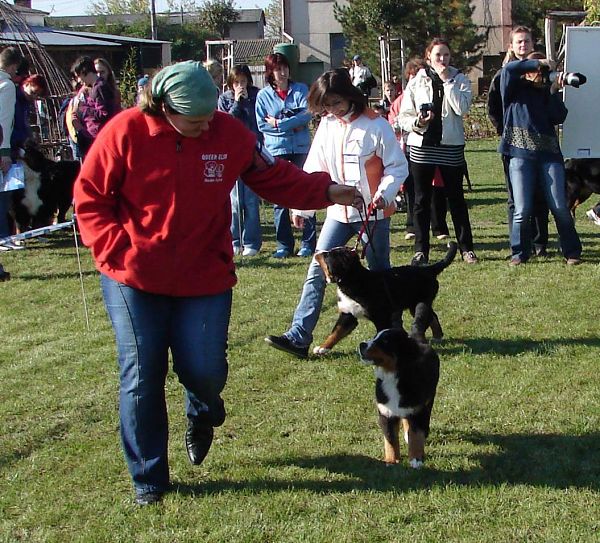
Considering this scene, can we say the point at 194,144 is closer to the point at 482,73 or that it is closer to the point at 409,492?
the point at 409,492

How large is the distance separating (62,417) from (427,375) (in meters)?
2.14

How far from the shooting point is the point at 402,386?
4.23 metres

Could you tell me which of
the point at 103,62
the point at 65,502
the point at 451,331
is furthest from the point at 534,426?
the point at 103,62

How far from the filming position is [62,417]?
5160mm

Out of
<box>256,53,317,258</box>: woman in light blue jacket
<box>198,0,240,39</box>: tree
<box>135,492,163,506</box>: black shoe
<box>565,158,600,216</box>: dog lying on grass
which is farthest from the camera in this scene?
<box>198,0,240,39</box>: tree

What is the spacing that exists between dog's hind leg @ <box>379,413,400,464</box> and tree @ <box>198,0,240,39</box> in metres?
60.4

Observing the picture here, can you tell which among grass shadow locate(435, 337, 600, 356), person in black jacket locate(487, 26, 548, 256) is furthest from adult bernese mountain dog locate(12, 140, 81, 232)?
grass shadow locate(435, 337, 600, 356)

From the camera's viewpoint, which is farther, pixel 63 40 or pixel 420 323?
pixel 63 40

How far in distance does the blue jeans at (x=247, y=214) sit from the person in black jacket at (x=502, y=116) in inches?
103

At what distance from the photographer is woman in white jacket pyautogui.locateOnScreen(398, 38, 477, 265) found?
8680 millimetres

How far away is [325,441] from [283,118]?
17.5 feet

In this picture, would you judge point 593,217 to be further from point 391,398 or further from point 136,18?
point 136,18

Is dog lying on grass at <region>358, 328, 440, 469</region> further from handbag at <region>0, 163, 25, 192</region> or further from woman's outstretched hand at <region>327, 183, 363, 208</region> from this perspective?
handbag at <region>0, 163, 25, 192</region>

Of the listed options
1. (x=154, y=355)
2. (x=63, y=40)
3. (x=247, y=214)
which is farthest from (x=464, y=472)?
(x=63, y=40)
